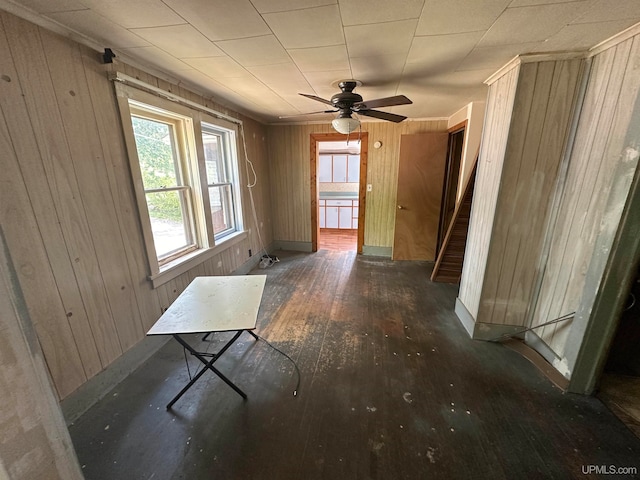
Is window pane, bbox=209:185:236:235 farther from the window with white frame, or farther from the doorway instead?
the doorway

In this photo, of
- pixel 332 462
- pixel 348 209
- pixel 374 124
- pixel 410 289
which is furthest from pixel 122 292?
pixel 348 209

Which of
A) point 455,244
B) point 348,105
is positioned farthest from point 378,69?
point 455,244

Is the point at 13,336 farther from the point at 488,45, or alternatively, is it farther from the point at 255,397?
the point at 488,45

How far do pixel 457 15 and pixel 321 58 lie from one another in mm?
887

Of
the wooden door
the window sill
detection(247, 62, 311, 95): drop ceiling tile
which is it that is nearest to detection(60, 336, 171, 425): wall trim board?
the window sill

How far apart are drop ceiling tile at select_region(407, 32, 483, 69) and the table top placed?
199 cm

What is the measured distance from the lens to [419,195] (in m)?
4.08

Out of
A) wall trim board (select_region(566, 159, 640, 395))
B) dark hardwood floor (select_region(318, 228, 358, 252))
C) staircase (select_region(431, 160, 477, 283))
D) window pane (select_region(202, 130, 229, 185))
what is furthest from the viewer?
dark hardwood floor (select_region(318, 228, 358, 252))

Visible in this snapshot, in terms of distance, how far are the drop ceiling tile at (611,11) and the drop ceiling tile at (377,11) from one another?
0.84 metres

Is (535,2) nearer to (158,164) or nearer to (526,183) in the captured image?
(526,183)

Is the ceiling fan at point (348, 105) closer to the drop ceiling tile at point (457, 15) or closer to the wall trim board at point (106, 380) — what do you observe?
the drop ceiling tile at point (457, 15)

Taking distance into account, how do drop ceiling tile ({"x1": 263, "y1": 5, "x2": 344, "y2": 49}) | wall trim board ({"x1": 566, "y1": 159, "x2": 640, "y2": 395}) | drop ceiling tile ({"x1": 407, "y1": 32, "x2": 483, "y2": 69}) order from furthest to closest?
drop ceiling tile ({"x1": 407, "y1": 32, "x2": 483, "y2": 69}), wall trim board ({"x1": 566, "y1": 159, "x2": 640, "y2": 395}), drop ceiling tile ({"x1": 263, "y1": 5, "x2": 344, "y2": 49})

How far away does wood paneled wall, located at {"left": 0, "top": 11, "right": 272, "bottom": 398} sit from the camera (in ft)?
4.30

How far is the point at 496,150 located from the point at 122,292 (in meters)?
3.10
